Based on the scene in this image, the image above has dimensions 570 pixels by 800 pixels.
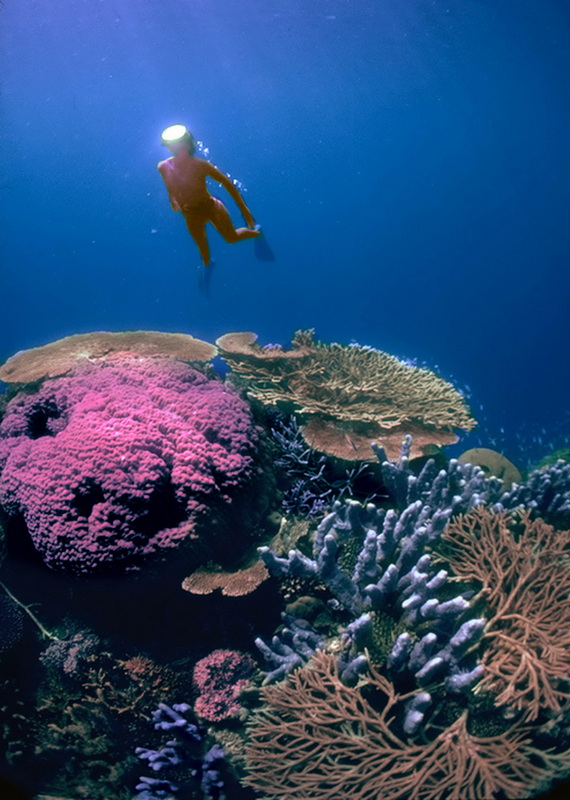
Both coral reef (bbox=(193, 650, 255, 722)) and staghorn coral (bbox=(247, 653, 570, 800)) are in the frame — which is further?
coral reef (bbox=(193, 650, 255, 722))

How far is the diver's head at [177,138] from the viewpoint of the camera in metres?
3.91

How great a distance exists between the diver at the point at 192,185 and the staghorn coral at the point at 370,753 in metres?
4.08

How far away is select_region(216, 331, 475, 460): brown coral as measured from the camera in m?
3.93

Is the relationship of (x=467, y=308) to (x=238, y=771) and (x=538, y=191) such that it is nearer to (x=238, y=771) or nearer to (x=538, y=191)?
(x=538, y=191)

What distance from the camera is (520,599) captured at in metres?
2.59

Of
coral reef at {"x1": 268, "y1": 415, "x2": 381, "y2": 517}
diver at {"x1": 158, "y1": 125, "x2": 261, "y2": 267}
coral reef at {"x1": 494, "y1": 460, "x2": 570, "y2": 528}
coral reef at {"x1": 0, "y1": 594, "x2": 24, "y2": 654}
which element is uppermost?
diver at {"x1": 158, "y1": 125, "x2": 261, "y2": 267}

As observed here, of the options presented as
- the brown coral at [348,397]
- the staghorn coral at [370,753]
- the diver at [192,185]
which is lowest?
the staghorn coral at [370,753]

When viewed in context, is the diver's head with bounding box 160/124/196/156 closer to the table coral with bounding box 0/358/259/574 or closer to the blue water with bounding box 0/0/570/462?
the table coral with bounding box 0/358/259/574

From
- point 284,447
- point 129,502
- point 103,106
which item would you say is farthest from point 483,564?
point 103,106

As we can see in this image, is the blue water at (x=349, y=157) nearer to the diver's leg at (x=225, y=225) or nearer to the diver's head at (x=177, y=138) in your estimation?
the diver's leg at (x=225, y=225)

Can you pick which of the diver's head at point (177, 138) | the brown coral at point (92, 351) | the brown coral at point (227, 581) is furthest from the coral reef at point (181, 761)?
the diver's head at point (177, 138)

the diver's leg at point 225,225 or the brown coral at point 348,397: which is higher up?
the diver's leg at point 225,225

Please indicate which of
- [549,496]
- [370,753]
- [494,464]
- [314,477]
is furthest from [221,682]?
[494,464]

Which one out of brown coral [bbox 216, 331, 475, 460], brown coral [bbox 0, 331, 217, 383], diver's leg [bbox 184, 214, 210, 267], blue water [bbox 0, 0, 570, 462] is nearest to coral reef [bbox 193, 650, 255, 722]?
brown coral [bbox 216, 331, 475, 460]
